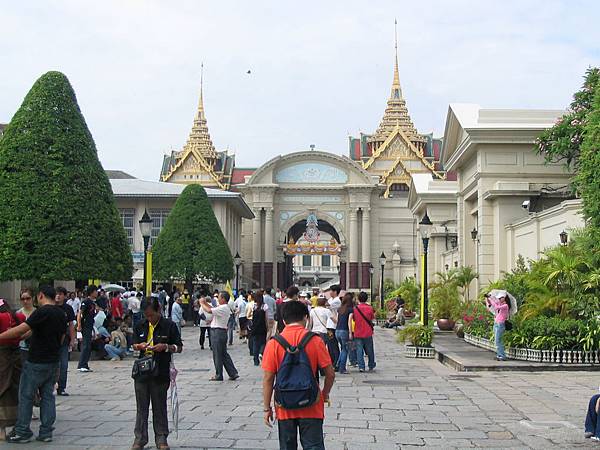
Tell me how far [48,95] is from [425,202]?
29473 mm

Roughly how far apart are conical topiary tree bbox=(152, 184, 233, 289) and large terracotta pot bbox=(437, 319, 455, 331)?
1524cm

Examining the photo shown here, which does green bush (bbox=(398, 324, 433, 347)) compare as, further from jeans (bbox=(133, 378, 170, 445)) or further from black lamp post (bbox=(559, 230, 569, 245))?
jeans (bbox=(133, 378, 170, 445))

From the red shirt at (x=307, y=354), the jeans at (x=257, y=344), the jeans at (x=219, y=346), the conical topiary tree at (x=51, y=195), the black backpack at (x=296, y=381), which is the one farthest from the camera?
the conical topiary tree at (x=51, y=195)

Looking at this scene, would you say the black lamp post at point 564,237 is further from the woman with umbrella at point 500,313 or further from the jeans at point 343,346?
the jeans at point 343,346

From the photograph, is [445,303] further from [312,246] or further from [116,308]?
[312,246]

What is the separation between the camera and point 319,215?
71.9m

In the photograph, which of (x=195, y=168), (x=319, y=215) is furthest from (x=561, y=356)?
(x=195, y=168)

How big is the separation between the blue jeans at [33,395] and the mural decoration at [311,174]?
205 ft

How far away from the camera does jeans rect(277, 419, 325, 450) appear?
6.22 m

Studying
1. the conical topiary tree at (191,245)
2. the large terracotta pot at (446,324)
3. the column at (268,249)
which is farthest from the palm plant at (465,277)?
the column at (268,249)

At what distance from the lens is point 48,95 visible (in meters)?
22.3

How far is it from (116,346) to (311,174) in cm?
5253

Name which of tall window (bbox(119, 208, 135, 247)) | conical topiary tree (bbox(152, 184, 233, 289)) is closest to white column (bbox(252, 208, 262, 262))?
tall window (bbox(119, 208, 135, 247))

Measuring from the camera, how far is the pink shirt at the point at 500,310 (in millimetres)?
17895
